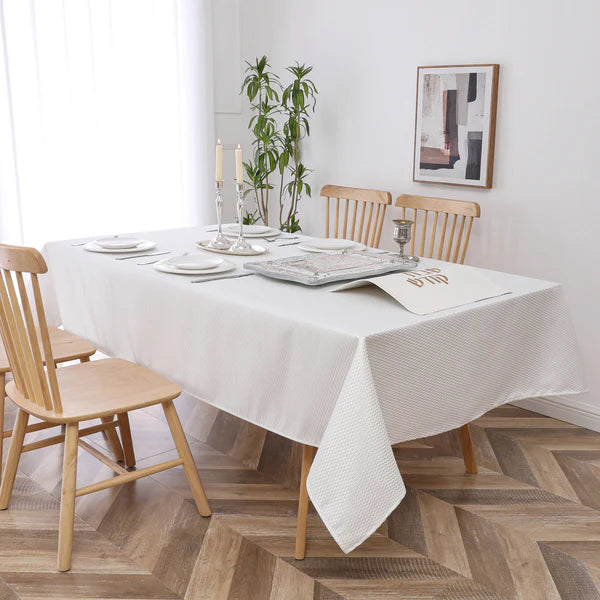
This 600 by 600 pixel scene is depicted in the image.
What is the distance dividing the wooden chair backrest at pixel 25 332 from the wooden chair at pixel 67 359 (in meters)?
0.32

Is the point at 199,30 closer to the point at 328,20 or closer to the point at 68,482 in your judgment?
the point at 328,20

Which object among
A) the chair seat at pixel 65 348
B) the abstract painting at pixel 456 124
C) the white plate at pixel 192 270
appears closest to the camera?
the white plate at pixel 192 270

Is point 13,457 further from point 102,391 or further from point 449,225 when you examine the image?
point 449,225

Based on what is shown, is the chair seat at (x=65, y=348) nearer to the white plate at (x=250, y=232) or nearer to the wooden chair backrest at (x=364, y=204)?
the white plate at (x=250, y=232)

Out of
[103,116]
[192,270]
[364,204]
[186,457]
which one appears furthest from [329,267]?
[103,116]

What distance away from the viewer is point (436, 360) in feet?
6.30

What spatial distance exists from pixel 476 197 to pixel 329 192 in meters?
0.72

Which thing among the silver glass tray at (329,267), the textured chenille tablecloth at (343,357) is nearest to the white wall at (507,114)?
the textured chenille tablecloth at (343,357)

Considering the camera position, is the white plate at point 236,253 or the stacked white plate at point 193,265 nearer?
the stacked white plate at point 193,265

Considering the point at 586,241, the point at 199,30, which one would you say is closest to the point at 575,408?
the point at 586,241

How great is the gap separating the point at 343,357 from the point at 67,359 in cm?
117

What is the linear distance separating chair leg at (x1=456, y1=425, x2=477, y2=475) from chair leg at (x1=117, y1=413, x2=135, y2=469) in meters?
1.18

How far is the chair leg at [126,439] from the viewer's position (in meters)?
2.59

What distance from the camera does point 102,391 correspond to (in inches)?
85.7
